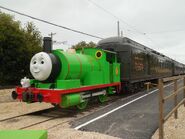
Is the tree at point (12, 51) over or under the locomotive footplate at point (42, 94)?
over

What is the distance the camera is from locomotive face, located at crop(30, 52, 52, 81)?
8.38 m

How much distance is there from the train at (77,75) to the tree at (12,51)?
41.5 ft

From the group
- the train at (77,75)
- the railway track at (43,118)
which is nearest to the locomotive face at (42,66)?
the train at (77,75)

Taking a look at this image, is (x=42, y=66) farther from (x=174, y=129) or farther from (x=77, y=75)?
(x=174, y=129)

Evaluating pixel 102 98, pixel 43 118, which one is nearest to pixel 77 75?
pixel 43 118

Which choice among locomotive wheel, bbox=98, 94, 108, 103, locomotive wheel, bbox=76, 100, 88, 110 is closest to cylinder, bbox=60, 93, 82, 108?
locomotive wheel, bbox=76, 100, 88, 110

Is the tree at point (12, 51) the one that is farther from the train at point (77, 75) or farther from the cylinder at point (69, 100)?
the cylinder at point (69, 100)

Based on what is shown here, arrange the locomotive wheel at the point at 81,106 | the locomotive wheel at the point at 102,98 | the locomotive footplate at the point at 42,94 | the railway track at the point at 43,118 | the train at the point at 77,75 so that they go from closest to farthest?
the railway track at the point at 43,118
the locomotive footplate at the point at 42,94
the train at the point at 77,75
the locomotive wheel at the point at 81,106
the locomotive wheel at the point at 102,98

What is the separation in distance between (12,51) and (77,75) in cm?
1575

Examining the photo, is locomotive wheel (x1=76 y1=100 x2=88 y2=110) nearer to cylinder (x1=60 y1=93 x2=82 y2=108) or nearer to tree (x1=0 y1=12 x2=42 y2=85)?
cylinder (x1=60 y1=93 x2=82 y2=108)

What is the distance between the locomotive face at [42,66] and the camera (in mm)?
8383

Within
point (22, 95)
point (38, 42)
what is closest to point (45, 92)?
point (22, 95)

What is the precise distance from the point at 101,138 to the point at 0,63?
64.0 ft

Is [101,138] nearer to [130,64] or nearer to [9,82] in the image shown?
[130,64]
